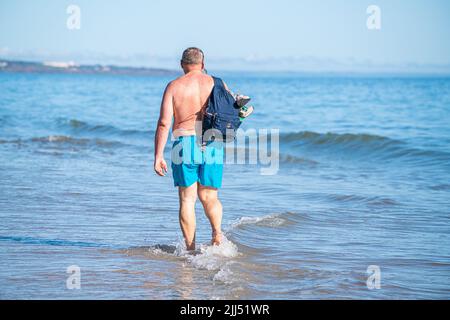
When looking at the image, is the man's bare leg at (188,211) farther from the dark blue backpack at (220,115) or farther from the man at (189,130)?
the dark blue backpack at (220,115)

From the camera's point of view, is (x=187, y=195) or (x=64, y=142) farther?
(x=64, y=142)

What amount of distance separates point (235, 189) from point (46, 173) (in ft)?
10.9

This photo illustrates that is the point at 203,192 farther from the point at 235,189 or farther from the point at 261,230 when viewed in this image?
the point at 235,189

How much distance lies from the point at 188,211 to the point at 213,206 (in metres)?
0.23

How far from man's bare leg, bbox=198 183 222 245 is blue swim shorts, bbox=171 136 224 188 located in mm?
93

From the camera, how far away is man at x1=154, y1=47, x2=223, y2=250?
6344 millimetres

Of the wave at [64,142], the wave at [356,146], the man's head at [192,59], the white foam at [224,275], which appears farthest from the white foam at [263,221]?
the wave at [64,142]

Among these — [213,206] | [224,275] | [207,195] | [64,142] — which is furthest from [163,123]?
[64,142]

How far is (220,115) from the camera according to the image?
20.6 ft

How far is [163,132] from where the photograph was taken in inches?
250

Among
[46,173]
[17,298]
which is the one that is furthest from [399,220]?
[46,173]

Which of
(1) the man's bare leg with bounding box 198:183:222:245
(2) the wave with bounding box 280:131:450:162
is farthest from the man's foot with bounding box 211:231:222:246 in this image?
(2) the wave with bounding box 280:131:450:162

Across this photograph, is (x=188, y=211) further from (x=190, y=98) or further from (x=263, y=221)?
(x=263, y=221)

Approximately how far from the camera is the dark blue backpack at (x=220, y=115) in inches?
247
